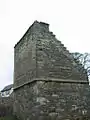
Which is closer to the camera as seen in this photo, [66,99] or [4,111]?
[66,99]

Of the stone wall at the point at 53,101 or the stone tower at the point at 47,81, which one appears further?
the stone tower at the point at 47,81

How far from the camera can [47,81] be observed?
35.9ft

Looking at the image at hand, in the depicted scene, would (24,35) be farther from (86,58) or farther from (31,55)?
(86,58)

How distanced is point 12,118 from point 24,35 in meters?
6.06

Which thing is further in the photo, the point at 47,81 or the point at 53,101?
the point at 47,81

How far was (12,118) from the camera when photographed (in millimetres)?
12875

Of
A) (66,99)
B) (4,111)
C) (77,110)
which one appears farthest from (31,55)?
(4,111)

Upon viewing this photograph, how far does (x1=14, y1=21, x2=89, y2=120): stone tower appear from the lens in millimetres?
10562

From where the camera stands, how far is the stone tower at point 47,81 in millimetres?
10562

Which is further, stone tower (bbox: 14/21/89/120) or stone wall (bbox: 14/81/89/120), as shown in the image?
stone tower (bbox: 14/21/89/120)

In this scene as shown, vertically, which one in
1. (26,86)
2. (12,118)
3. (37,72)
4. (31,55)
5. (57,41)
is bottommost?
(12,118)

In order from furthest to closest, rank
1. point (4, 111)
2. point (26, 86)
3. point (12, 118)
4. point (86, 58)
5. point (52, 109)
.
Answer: point (86, 58)
point (4, 111)
point (12, 118)
point (26, 86)
point (52, 109)

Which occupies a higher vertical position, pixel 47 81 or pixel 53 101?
pixel 47 81

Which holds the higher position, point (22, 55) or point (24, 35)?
point (24, 35)
